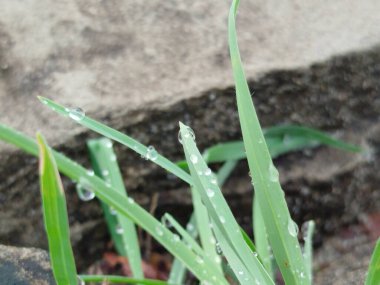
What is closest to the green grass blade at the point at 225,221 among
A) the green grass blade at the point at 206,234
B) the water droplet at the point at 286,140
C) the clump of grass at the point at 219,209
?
the clump of grass at the point at 219,209

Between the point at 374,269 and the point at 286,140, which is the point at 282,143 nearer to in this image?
the point at 286,140

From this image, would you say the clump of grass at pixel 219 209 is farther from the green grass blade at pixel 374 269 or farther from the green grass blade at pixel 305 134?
the green grass blade at pixel 305 134

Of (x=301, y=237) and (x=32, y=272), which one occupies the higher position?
(x=32, y=272)

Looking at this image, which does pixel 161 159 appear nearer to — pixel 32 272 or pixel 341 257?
pixel 32 272

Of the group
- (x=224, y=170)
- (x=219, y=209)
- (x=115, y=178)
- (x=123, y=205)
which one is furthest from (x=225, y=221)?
(x=224, y=170)

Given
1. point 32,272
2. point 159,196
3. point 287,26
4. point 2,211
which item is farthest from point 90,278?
point 287,26

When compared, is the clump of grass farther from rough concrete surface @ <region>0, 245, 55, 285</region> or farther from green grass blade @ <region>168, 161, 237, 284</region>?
green grass blade @ <region>168, 161, 237, 284</region>
